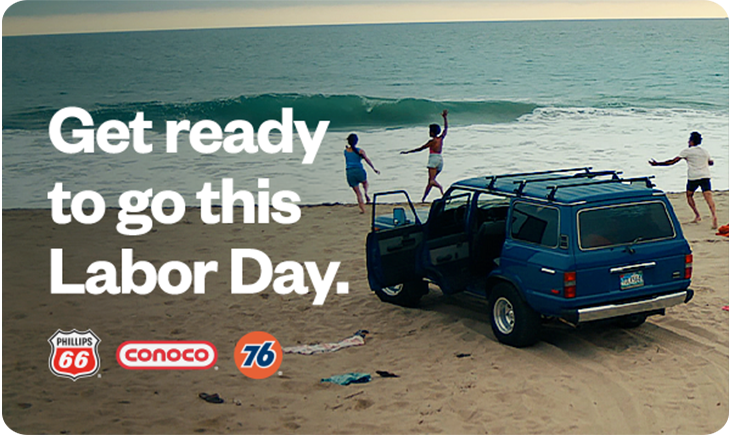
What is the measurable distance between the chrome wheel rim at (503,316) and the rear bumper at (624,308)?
2.74 ft

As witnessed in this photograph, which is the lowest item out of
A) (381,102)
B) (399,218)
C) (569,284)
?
(569,284)

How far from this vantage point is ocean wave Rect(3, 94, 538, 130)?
136 ft

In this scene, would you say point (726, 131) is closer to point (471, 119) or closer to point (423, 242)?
point (471, 119)

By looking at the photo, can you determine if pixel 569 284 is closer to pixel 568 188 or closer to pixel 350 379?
pixel 568 188

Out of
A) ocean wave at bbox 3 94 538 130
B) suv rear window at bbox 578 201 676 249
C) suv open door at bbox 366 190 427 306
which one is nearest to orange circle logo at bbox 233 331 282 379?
suv open door at bbox 366 190 427 306

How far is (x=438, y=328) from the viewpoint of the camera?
880 centimetres

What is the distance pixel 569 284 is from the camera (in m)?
7.17

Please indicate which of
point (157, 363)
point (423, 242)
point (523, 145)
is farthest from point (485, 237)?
point (523, 145)

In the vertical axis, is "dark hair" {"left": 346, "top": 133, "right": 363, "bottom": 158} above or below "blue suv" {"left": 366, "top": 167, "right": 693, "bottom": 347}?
above

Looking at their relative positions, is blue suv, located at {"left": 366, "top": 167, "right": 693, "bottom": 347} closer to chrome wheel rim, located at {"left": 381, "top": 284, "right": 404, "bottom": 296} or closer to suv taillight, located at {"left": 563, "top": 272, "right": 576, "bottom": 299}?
suv taillight, located at {"left": 563, "top": 272, "right": 576, "bottom": 299}

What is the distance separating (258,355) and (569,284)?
3.30 metres

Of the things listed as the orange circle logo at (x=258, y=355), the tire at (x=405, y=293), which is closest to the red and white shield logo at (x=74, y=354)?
the orange circle logo at (x=258, y=355)

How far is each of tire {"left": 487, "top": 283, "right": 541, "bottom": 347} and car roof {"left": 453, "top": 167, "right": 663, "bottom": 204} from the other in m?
1.00

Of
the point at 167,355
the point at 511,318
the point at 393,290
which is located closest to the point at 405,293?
the point at 393,290
